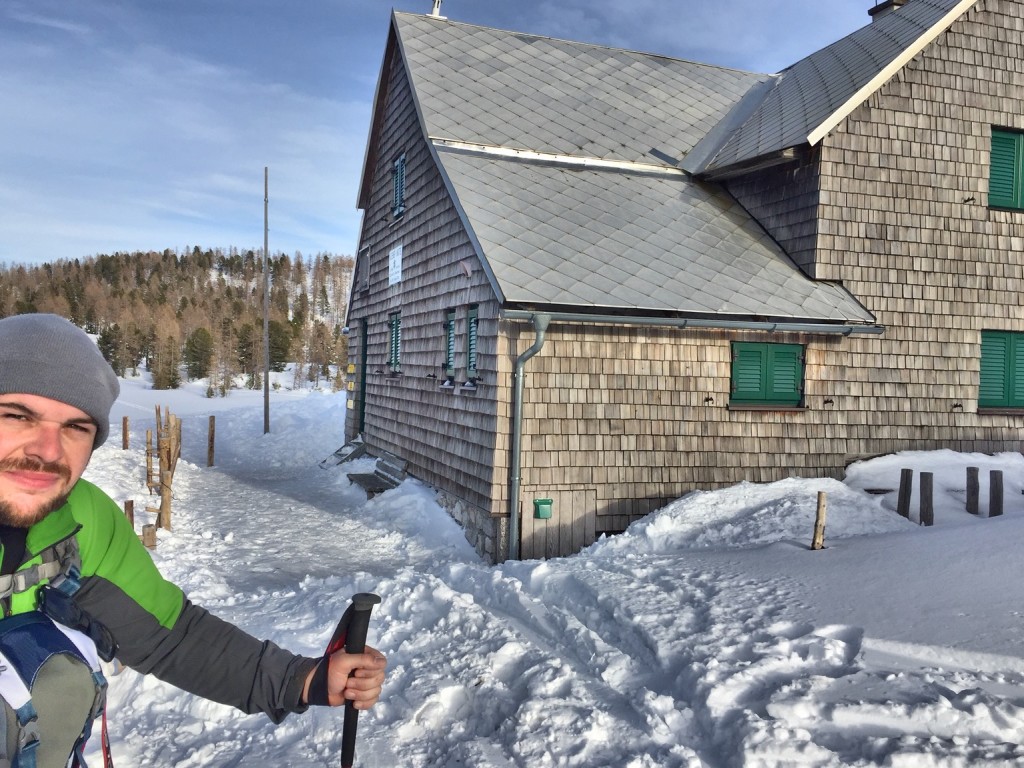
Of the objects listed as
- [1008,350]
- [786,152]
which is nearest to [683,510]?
[786,152]

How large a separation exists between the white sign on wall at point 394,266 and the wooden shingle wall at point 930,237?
306 inches

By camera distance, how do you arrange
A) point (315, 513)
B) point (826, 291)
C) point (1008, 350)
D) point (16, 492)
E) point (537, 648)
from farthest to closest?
point (315, 513), point (1008, 350), point (826, 291), point (537, 648), point (16, 492)

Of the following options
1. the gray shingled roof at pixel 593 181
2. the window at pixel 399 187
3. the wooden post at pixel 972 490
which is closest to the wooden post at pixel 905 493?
the wooden post at pixel 972 490

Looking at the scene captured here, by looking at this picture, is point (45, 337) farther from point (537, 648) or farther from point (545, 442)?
point (545, 442)

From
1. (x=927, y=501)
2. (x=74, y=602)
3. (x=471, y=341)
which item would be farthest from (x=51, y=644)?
(x=927, y=501)

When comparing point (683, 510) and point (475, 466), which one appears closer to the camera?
point (683, 510)

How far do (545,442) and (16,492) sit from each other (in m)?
8.28

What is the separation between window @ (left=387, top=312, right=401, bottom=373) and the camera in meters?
15.0

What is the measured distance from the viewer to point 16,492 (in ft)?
5.93

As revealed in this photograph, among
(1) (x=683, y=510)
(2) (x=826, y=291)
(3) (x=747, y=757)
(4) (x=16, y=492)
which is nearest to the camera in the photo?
(4) (x=16, y=492)

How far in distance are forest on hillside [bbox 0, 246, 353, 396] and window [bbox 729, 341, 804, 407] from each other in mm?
18561

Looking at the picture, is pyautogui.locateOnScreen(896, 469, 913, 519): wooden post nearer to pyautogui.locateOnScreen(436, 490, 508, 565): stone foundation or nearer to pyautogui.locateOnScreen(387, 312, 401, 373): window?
pyautogui.locateOnScreen(436, 490, 508, 565): stone foundation

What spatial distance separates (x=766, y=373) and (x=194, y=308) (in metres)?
84.5

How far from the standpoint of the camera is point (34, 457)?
6.04 ft
